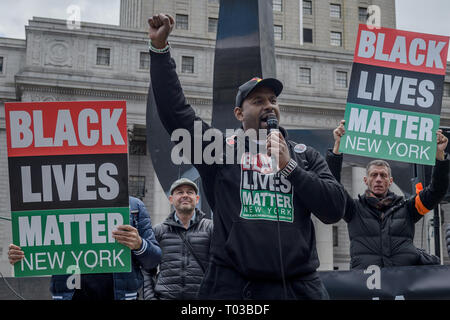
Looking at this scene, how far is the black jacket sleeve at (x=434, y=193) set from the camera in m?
5.01

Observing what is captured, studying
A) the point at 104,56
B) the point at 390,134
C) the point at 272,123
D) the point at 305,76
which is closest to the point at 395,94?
the point at 390,134

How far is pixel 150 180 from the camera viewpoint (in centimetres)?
3588

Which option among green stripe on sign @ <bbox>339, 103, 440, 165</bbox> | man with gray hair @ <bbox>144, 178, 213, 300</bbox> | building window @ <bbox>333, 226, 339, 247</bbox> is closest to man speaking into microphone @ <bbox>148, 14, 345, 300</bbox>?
man with gray hair @ <bbox>144, 178, 213, 300</bbox>

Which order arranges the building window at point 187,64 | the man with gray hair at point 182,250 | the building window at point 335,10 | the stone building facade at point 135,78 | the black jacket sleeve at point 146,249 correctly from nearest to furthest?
the black jacket sleeve at point 146,249 → the man with gray hair at point 182,250 → the stone building facade at point 135,78 → the building window at point 187,64 → the building window at point 335,10

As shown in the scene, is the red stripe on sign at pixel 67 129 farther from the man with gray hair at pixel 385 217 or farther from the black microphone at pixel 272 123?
the man with gray hair at pixel 385 217

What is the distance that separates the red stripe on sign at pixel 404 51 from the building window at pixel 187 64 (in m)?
28.2

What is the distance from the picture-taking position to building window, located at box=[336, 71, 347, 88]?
1379 inches

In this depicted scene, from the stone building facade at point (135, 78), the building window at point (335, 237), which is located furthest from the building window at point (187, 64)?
the building window at point (335, 237)

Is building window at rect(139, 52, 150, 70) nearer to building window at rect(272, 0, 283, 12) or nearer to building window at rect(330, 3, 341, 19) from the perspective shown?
building window at rect(272, 0, 283, 12)

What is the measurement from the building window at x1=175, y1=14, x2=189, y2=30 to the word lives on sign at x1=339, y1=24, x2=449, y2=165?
1539 inches

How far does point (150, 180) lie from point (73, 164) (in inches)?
1292
